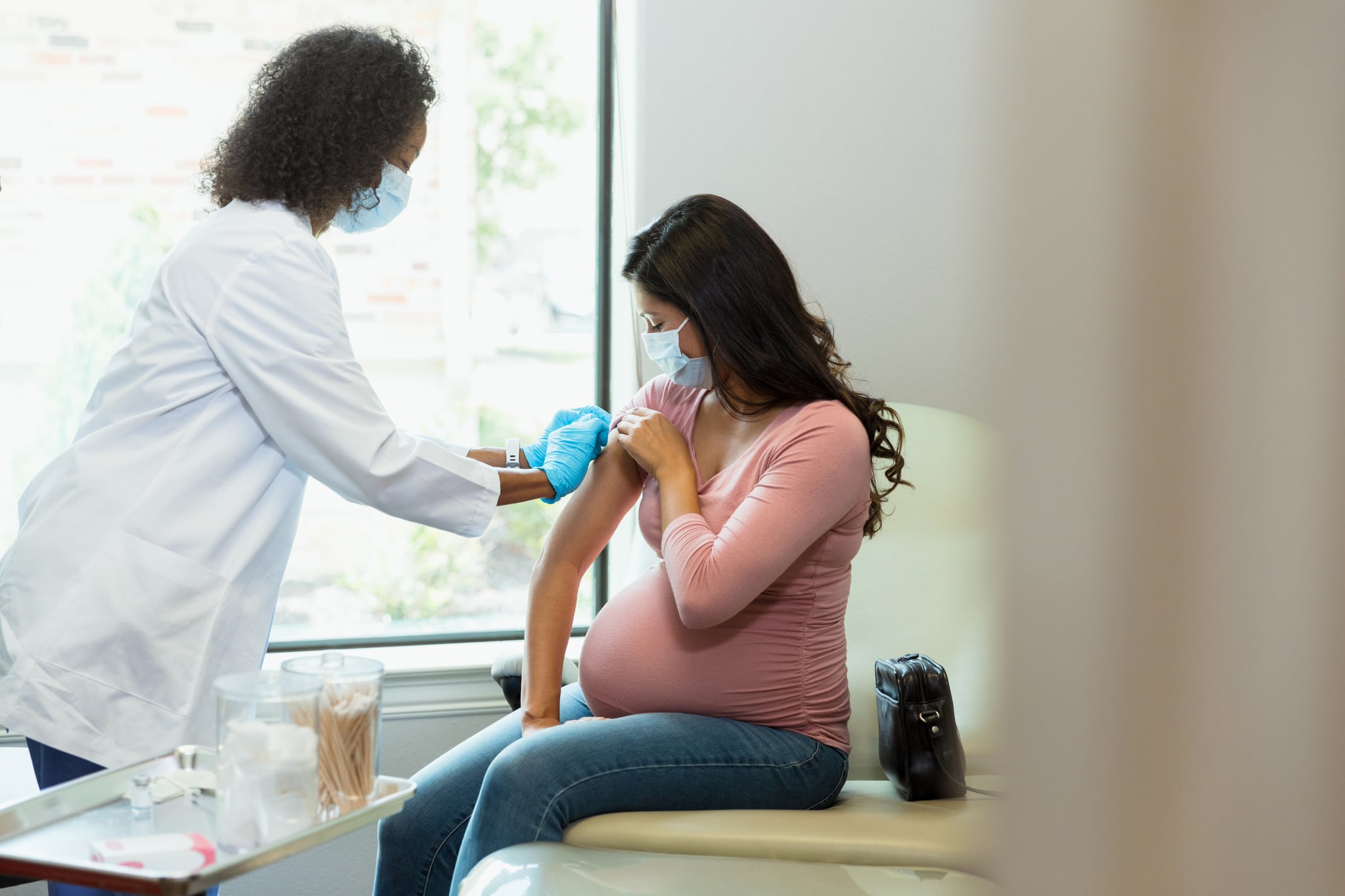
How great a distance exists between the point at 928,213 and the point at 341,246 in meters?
1.34

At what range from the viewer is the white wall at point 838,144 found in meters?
2.15

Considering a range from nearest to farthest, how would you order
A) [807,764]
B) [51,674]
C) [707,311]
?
[51,674] → [807,764] → [707,311]

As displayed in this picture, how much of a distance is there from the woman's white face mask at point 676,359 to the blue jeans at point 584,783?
1.66ft

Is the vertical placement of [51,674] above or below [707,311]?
below

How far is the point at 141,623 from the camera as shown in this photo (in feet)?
4.42

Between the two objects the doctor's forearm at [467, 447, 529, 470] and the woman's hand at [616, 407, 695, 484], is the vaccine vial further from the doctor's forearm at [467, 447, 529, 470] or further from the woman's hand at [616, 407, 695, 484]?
the doctor's forearm at [467, 447, 529, 470]

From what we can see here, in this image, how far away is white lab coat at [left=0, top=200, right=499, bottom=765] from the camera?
133cm

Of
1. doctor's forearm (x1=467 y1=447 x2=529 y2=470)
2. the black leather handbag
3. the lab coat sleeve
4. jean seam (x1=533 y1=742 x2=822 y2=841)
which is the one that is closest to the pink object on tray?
jean seam (x1=533 y1=742 x2=822 y2=841)

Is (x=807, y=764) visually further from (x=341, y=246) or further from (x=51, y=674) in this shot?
(x=341, y=246)

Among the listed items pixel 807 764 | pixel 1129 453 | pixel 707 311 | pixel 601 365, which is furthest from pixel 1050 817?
pixel 601 365

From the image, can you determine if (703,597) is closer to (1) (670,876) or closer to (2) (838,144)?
(1) (670,876)

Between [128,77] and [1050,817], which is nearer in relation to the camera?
[1050,817]

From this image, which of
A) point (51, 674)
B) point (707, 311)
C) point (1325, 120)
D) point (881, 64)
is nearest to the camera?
point (1325, 120)

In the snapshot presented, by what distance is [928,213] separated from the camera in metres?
2.16
